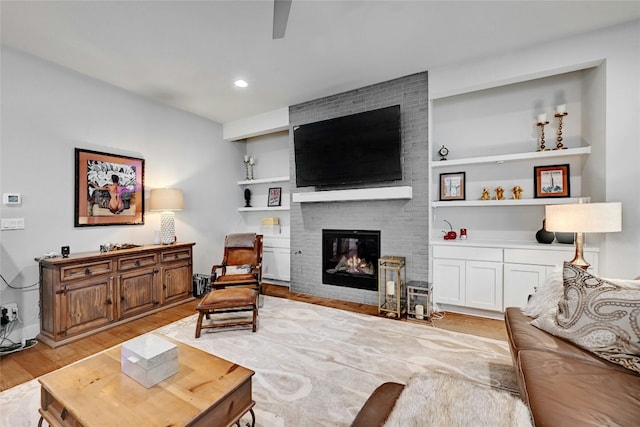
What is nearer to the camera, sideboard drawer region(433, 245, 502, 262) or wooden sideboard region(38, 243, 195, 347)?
wooden sideboard region(38, 243, 195, 347)

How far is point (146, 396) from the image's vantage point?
4.22 feet

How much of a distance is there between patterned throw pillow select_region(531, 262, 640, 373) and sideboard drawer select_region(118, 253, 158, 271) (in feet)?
12.7

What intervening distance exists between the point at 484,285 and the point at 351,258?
166 centimetres

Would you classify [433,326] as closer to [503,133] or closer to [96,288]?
[503,133]

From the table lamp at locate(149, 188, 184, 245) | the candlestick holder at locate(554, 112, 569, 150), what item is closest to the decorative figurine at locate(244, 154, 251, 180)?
the table lamp at locate(149, 188, 184, 245)

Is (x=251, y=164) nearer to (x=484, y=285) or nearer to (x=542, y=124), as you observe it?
(x=484, y=285)

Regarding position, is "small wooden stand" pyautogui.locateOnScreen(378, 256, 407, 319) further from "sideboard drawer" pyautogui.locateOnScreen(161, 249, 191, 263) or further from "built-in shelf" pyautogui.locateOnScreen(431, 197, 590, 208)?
"sideboard drawer" pyautogui.locateOnScreen(161, 249, 191, 263)

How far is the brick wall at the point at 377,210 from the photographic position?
135 inches

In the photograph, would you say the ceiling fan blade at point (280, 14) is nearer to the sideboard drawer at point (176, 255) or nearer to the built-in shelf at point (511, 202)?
the built-in shelf at point (511, 202)

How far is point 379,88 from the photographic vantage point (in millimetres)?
3645

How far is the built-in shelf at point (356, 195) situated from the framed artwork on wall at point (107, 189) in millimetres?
2145

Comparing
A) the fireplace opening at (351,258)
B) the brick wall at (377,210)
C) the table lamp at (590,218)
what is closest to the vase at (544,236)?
the table lamp at (590,218)

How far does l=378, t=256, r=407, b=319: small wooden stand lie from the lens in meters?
3.31

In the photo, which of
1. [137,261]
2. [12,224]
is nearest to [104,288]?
[137,261]
